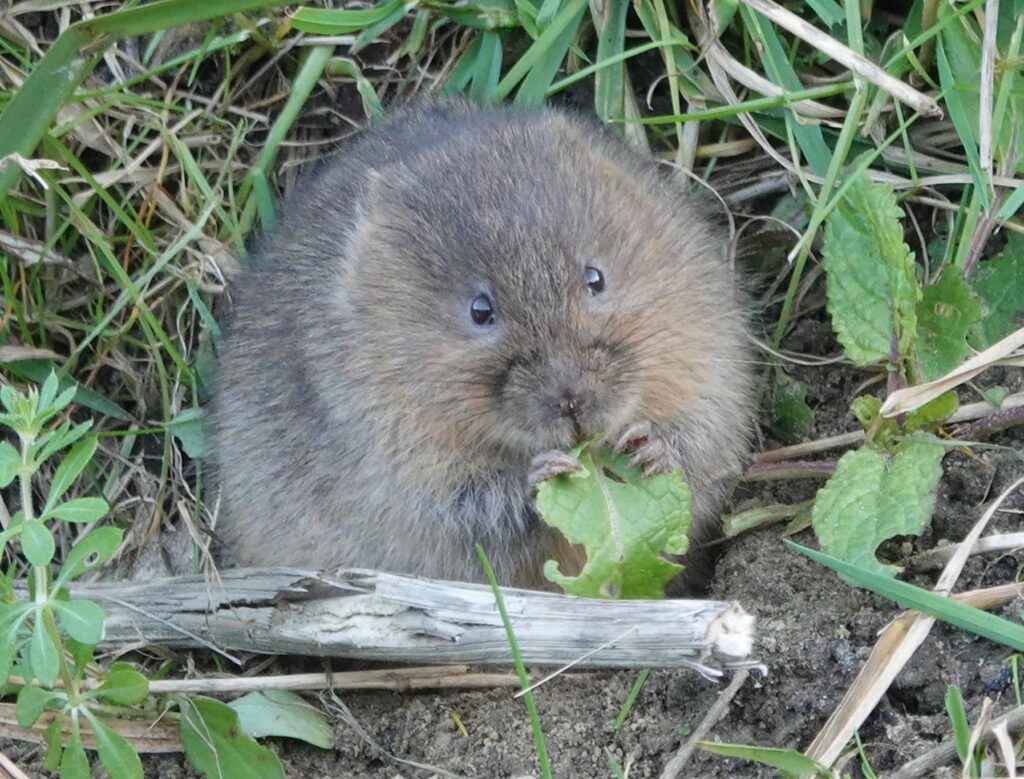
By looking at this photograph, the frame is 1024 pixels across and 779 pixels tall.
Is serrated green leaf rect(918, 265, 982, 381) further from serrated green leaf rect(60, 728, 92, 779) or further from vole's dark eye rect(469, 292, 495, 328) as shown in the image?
serrated green leaf rect(60, 728, 92, 779)

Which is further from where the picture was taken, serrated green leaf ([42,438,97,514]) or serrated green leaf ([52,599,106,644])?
serrated green leaf ([42,438,97,514])

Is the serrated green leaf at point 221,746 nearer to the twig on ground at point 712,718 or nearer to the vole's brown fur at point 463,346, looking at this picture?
the vole's brown fur at point 463,346

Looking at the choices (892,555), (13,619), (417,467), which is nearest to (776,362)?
Result: (892,555)

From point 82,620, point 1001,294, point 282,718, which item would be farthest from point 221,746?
point 1001,294

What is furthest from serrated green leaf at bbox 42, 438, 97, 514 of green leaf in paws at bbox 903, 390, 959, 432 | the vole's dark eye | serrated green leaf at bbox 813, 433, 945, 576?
green leaf in paws at bbox 903, 390, 959, 432

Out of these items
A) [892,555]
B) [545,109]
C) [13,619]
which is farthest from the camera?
[545,109]

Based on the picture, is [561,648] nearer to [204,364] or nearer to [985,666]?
[985,666]
